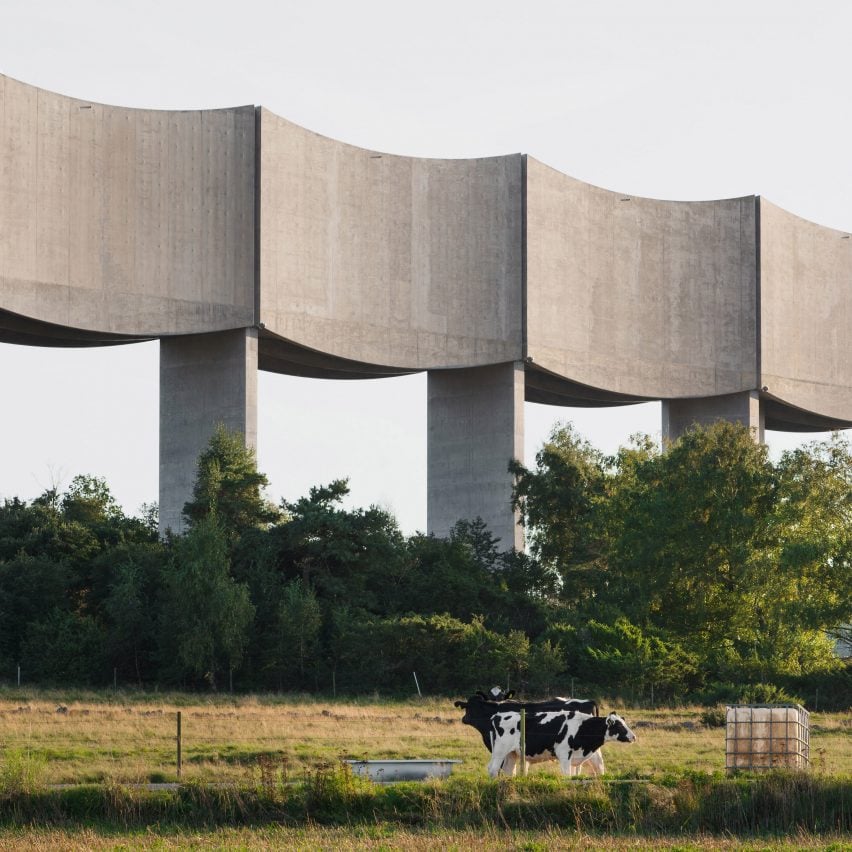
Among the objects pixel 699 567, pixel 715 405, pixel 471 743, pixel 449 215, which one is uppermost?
pixel 449 215

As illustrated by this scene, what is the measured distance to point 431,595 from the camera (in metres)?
46.7

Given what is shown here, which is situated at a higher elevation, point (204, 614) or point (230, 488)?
point (230, 488)

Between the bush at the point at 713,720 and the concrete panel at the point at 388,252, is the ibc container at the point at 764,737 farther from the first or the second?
the concrete panel at the point at 388,252

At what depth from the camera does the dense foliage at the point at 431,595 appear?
4138 centimetres

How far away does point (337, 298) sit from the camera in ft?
173

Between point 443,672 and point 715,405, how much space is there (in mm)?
24501

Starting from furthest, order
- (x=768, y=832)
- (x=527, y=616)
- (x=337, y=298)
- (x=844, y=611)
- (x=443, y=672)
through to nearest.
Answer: (x=337, y=298)
(x=527, y=616)
(x=443, y=672)
(x=844, y=611)
(x=768, y=832)

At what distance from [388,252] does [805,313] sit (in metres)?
19.2

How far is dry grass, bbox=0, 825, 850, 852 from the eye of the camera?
16.1 meters

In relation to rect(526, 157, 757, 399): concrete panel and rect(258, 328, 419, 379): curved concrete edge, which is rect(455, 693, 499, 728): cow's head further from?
rect(526, 157, 757, 399): concrete panel

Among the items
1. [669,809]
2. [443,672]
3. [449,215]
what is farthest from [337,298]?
[669,809]

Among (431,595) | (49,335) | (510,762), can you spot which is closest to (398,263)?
(49,335)

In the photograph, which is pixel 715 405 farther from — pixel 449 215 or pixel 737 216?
pixel 449 215

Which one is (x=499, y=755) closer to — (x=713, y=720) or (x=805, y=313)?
(x=713, y=720)
